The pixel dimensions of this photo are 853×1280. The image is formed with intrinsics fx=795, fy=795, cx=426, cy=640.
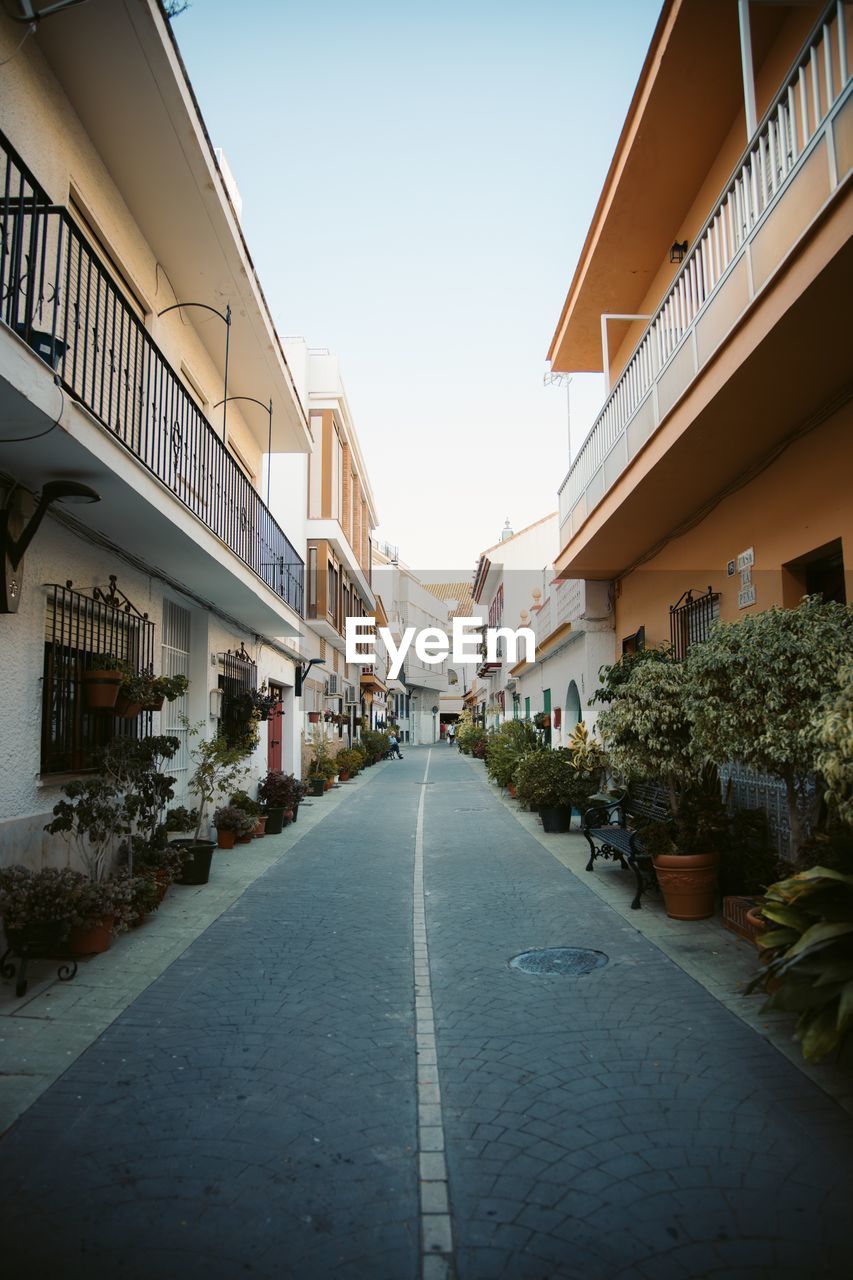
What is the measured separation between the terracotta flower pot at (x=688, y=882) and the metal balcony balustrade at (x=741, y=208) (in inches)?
169

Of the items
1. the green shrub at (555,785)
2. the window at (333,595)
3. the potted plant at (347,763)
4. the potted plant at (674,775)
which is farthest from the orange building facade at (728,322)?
the potted plant at (347,763)

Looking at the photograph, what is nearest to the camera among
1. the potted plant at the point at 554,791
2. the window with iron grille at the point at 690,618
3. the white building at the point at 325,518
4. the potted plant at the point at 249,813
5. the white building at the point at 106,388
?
the white building at the point at 106,388

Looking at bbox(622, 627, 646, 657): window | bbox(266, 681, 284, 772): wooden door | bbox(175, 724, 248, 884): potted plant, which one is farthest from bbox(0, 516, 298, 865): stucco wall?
bbox(266, 681, 284, 772): wooden door

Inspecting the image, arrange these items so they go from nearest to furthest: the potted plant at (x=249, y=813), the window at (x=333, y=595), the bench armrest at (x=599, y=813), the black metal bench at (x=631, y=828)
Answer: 1. the black metal bench at (x=631, y=828)
2. the bench armrest at (x=599, y=813)
3. the potted plant at (x=249, y=813)
4. the window at (x=333, y=595)

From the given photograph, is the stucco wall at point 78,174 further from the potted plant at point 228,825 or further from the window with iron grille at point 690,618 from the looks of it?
the window with iron grille at point 690,618

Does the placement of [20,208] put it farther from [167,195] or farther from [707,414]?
[707,414]

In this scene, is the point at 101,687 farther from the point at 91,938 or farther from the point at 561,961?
the point at 561,961

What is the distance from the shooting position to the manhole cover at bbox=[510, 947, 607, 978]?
564cm

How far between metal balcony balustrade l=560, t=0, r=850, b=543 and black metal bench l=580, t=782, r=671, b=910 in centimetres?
377

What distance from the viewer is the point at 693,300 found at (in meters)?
7.53

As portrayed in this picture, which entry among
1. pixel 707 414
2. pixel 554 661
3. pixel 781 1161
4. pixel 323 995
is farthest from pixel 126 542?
pixel 554 661

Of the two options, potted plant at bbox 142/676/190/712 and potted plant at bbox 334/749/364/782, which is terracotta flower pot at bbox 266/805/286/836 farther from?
potted plant at bbox 334/749/364/782

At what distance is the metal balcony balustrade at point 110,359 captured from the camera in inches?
205

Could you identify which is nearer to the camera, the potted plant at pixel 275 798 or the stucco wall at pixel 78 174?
the stucco wall at pixel 78 174
